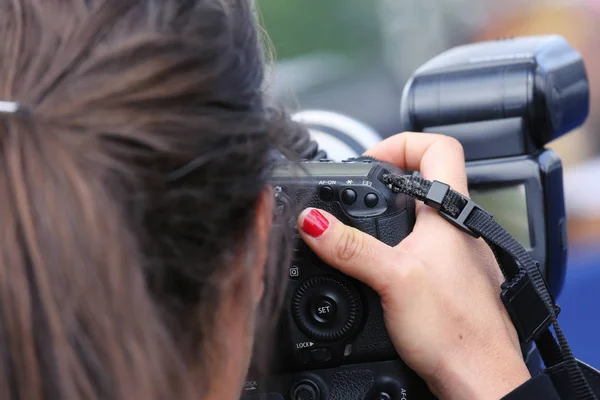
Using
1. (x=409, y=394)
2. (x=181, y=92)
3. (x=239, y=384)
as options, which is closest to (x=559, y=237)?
(x=409, y=394)

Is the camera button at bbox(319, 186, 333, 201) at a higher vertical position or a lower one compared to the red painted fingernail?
higher

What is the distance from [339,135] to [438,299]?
2.69 feet

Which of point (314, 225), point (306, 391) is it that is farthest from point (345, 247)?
point (306, 391)

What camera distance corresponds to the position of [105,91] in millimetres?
467

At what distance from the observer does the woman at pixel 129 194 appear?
0.44m

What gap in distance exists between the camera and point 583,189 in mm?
2074

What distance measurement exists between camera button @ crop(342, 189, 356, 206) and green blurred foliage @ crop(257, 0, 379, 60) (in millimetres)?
1404

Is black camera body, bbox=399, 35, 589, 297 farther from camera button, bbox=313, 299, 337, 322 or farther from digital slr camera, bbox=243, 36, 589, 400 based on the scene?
camera button, bbox=313, 299, 337, 322

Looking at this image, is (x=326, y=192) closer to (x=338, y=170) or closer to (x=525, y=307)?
(x=338, y=170)

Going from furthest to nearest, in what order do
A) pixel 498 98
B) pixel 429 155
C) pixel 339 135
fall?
pixel 339 135, pixel 498 98, pixel 429 155

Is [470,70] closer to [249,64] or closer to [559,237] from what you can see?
[559,237]

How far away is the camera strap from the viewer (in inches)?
30.5

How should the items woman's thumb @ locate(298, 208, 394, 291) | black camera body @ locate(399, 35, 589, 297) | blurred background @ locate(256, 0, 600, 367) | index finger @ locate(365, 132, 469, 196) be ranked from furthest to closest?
blurred background @ locate(256, 0, 600, 367), black camera body @ locate(399, 35, 589, 297), index finger @ locate(365, 132, 469, 196), woman's thumb @ locate(298, 208, 394, 291)

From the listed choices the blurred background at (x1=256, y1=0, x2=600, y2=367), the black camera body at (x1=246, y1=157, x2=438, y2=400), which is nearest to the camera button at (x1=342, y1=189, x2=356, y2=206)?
the black camera body at (x1=246, y1=157, x2=438, y2=400)
